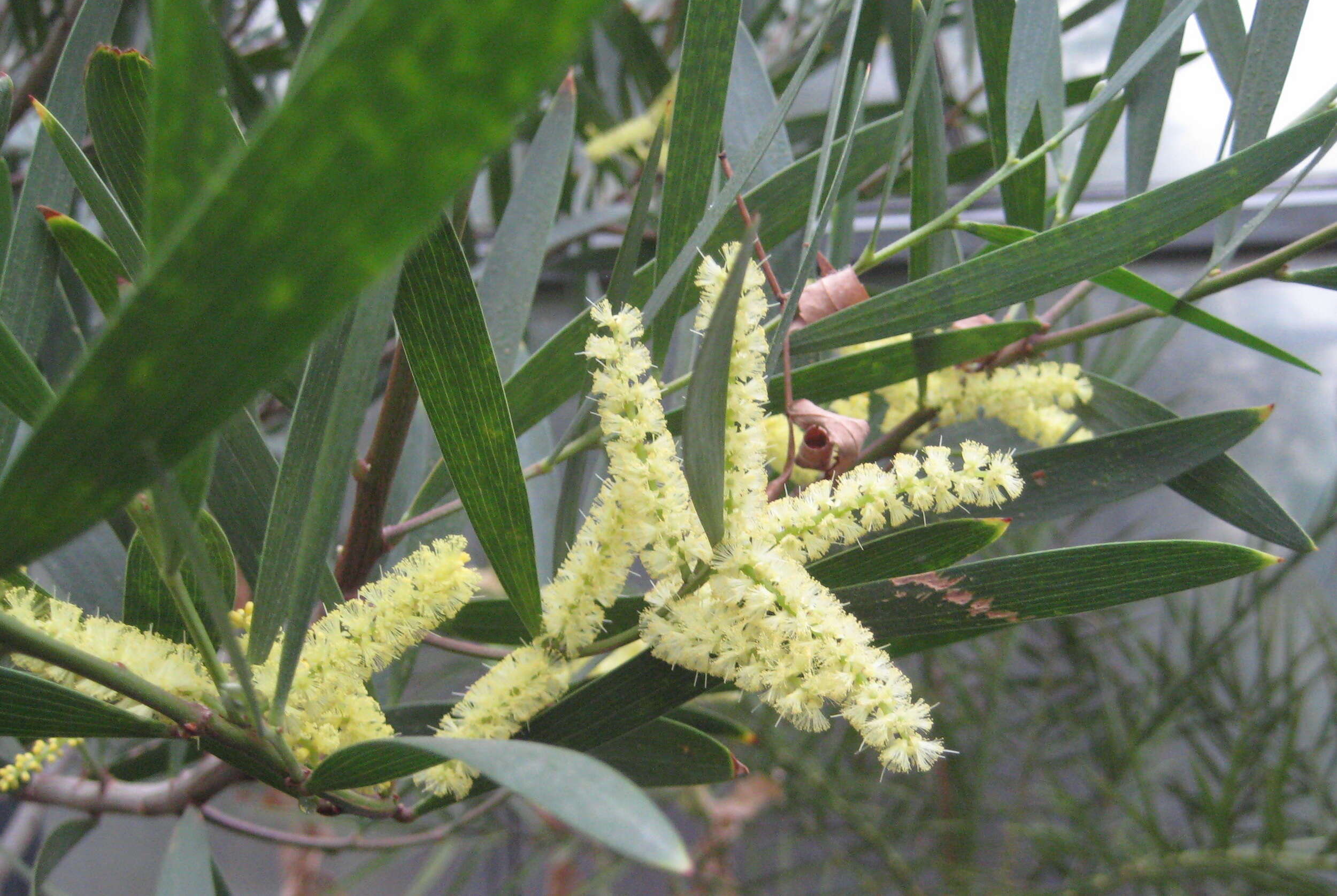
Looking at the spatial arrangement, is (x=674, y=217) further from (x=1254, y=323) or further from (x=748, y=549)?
(x=1254, y=323)

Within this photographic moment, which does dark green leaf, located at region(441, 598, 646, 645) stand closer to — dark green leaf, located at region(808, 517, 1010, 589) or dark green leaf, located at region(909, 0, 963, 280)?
dark green leaf, located at region(808, 517, 1010, 589)

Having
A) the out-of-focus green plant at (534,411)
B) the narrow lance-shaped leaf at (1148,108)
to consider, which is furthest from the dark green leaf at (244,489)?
the narrow lance-shaped leaf at (1148,108)

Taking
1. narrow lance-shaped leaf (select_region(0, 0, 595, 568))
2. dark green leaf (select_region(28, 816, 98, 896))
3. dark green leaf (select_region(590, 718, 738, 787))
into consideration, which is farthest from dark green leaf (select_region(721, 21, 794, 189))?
dark green leaf (select_region(28, 816, 98, 896))

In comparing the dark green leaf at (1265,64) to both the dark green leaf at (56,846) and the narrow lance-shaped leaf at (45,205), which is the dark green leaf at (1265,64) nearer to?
the narrow lance-shaped leaf at (45,205)

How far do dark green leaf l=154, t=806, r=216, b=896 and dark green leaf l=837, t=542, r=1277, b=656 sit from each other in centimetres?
28

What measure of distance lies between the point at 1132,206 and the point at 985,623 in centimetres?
17

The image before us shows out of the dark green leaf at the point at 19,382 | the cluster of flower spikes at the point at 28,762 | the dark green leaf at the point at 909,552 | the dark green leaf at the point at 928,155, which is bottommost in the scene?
the cluster of flower spikes at the point at 28,762

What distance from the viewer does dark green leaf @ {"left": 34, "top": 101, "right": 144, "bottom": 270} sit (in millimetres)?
321

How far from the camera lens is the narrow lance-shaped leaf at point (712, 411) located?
22 centimetres

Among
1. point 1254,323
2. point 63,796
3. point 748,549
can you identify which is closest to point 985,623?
point 748,549

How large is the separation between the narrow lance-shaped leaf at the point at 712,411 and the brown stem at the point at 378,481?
16 centimetres

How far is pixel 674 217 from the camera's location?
15.3 inches

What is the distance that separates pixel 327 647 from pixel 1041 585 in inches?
10.4

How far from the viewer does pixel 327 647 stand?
324 mm
